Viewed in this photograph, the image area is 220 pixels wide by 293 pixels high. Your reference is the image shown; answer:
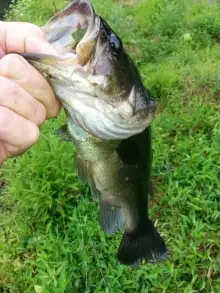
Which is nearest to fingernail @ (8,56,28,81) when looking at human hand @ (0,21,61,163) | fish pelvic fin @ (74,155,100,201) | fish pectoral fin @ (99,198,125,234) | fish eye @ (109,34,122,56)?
human hand @ (0,21,61,163)

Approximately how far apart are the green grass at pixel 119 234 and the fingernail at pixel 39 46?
161cm

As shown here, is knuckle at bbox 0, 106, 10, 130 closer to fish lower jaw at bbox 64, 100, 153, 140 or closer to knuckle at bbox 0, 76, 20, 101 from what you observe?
knuckle at bbox 0, 76, 20, 101

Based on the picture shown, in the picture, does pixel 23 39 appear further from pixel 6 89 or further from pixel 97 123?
pixel 97 123

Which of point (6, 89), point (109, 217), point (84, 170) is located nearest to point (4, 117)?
point (6, 89)

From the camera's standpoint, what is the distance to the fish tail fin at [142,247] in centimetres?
262

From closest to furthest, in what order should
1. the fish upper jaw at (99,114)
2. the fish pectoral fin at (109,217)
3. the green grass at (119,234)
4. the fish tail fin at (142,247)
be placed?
the fish upper jaw at (99,114) < the fish pectoral fin at (109,217) < the fish tail fin at (142,247) < the green grass at (119,234)

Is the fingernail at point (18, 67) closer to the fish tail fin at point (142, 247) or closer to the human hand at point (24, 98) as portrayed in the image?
the human hand at point (24, 98)

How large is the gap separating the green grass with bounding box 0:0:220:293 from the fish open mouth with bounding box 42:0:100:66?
161 centimetres

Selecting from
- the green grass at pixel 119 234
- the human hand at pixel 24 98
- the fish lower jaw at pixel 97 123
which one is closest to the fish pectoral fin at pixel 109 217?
the green grass at pixel 119 234

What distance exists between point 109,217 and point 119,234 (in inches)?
34.3

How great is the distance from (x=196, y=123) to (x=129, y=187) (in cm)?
189

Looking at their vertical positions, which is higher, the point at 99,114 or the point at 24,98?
the point at 24,98

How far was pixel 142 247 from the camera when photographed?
264 centimetres

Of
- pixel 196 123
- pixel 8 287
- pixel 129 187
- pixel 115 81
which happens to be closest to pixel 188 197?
pixel 196 123
